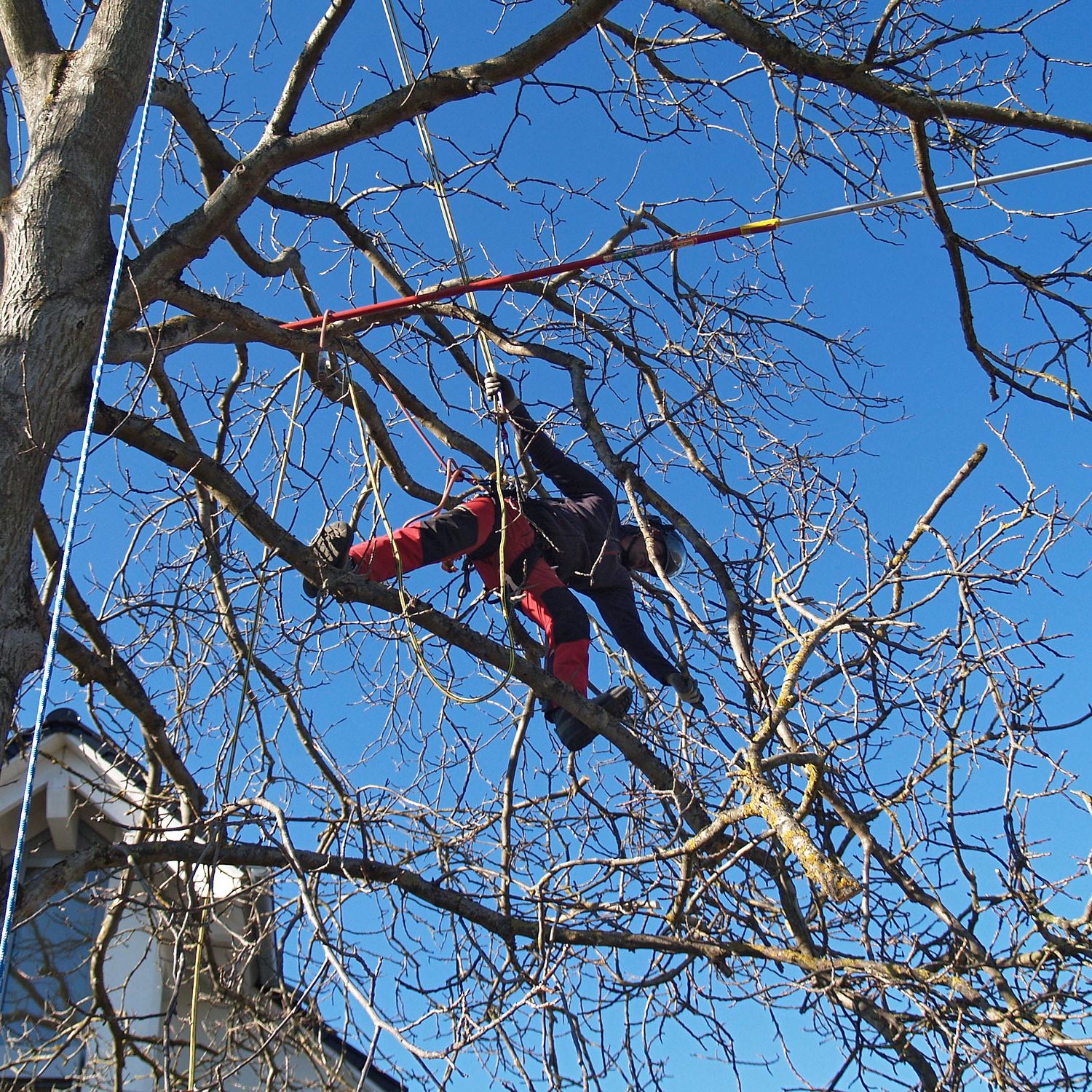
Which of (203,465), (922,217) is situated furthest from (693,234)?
(203,465)

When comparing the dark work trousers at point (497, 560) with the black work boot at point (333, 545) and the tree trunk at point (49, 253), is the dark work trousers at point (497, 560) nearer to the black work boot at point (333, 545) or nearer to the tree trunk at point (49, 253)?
the black work boot at point (333, 545)

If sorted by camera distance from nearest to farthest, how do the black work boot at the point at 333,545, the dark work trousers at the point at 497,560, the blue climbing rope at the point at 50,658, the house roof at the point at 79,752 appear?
the blue climbing rope at the point at 50,658 → the black work boot at the point at 333,545 → the dark work trousers at the point at 497,560 → the house roof at the point at 79,752

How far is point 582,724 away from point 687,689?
719mm

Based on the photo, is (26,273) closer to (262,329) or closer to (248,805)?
(262,329)

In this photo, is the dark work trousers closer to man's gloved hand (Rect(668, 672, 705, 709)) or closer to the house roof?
man's gloved hand (Rect(668, 672, 705, 709))

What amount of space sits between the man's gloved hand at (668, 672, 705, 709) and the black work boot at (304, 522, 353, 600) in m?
1.67

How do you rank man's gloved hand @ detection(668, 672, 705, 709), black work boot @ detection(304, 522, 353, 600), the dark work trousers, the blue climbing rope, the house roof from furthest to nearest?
the house roof
man's gloved hand @ detection(668, 672, 705, 709)
the dark work trousers
black work boot @ detection(304, 522, 353, 600)
the blue climbing rope

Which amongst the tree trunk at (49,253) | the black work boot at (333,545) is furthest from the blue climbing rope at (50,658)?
the black work boot at (333,545)

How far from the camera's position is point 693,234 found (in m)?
4.78

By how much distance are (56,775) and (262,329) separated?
3.62 meters

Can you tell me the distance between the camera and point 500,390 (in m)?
4.82

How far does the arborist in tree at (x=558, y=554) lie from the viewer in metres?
4.55

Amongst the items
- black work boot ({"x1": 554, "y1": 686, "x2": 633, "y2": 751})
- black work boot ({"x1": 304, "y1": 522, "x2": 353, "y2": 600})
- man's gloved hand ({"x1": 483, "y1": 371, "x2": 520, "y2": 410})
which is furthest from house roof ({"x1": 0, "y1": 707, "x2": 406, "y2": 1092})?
man's gloved hand ({"x1": 483, "y1": 371, "x2": 520, "y2": 410})

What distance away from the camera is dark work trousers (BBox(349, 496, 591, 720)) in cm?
454
